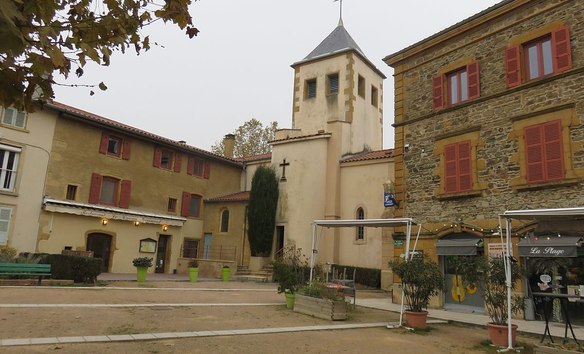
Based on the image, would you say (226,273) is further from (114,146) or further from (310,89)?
(310,89)

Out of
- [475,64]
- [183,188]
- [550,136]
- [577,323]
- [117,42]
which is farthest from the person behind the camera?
[183,188]

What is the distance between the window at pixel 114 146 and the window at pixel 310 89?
11.1 meters

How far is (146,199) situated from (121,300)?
12336 mm

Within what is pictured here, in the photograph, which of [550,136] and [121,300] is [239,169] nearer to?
[121,300]

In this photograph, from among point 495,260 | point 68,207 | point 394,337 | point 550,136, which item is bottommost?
point 394,337

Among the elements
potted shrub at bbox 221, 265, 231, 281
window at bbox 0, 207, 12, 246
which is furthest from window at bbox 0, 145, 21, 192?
potted shrub at bbox 221, 265, 231, 281

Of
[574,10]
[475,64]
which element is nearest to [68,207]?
[475,64]

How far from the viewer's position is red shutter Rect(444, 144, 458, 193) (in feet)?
44.1

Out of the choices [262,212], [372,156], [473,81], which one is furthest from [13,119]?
[473,81]

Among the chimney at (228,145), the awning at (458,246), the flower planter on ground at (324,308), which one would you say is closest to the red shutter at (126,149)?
the chimney at (228,145)

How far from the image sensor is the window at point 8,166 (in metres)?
17.8

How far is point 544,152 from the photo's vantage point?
11312mm

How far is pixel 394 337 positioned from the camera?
8656 millimetres

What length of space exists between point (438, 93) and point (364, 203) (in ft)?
27.2
